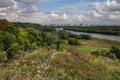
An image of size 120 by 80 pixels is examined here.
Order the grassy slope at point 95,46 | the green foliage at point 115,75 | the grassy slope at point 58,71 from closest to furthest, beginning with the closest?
the grassy slope at point 58,71
the green foliage at point 115,75
the grassy slope at point 95,46

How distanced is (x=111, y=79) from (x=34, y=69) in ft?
9.56

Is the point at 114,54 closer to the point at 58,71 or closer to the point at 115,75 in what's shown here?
the point at 115,75

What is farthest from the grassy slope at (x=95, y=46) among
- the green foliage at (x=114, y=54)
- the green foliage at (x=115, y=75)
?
the green foliage at (x=115, y=75)

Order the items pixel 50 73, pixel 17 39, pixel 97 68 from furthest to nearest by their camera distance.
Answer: pixel 17 39 → pixel 97 68 → pixel 50 73

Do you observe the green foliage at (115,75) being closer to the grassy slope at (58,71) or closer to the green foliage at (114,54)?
the grassy slope at (58,71)

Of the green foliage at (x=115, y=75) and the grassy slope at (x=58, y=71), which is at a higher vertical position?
the grassy slope at (x=58, y=71)

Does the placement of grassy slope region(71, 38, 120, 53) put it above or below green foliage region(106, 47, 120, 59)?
below

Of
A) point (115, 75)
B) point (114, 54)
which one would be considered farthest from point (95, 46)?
point (115, 75)

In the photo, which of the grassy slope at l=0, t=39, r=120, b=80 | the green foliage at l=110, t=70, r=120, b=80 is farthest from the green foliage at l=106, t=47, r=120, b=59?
the grassy slope at l=0, t=39, r=120, b=80

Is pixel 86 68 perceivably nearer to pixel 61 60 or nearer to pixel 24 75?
pixel 61 60

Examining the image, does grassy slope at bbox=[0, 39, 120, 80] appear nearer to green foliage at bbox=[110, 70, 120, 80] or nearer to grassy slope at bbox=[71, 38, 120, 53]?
green foliage at bbox=[110, 70, 120, 80]

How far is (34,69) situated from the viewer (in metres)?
6.98

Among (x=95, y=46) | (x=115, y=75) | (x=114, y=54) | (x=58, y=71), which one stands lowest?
(x=95, y=46)

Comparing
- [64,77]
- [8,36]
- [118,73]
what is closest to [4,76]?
[64,77]
